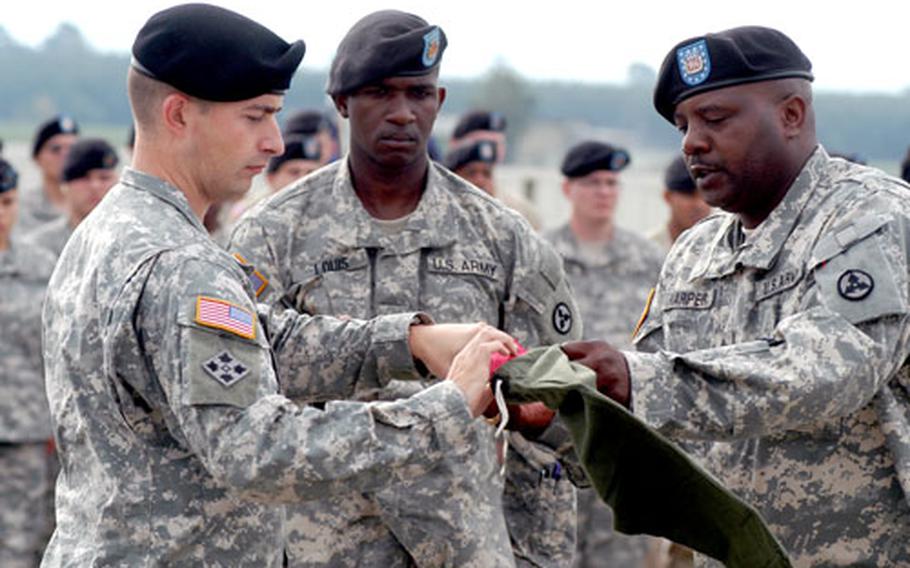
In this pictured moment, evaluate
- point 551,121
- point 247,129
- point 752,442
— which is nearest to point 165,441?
point 247,129

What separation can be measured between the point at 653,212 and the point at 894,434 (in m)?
25.1

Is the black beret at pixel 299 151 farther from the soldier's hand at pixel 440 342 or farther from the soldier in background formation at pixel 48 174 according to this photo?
the soldier's hand at pixel 440 342

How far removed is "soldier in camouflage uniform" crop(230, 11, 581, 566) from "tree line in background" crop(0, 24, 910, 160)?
181 feet

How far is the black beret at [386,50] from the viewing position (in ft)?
19.8

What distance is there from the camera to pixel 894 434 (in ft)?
15.1

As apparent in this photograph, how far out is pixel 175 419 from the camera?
4020 millimetres

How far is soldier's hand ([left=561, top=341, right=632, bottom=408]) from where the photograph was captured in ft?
14.6

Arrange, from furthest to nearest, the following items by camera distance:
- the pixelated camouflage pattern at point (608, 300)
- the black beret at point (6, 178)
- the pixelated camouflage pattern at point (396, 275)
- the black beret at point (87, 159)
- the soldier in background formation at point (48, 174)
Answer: the soldier in background formation at point (48, 174) < the black beret at point (87, 159) < the pixelated camouflage pattern at point (608, 300) < the black beret at point (6, 178) < the pixelated camouflage pattern at point (396, 275)

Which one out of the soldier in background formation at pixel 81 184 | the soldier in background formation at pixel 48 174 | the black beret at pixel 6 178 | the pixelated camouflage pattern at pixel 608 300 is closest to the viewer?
the black beret at pixel 6 178

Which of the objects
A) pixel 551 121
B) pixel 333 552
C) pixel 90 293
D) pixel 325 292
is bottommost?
pixel 551 121

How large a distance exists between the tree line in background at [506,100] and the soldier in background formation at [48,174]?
49.2m

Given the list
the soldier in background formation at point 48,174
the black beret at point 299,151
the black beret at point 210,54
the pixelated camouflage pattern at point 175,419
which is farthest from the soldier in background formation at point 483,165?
the pixelated camouflage pattern at point 175,419

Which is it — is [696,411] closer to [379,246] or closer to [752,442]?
[752,442]

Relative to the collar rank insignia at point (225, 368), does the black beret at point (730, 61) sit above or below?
above
